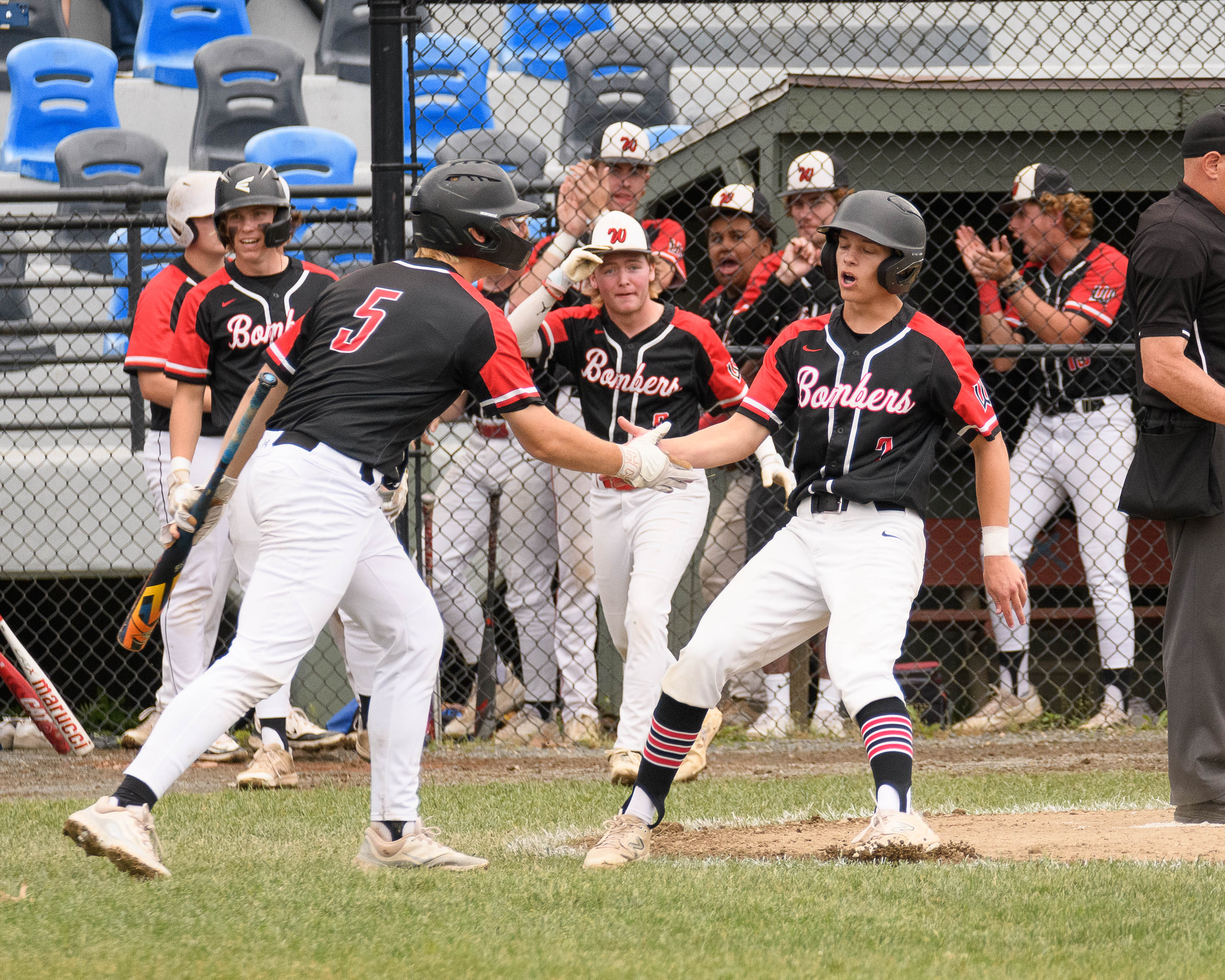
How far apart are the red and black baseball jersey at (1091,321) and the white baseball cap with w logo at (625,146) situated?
6.50 feet

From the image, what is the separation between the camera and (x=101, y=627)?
8.59 m

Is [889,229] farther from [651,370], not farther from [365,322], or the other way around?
[651,370]

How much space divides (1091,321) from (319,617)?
4.33 meters

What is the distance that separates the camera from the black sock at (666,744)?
402cm

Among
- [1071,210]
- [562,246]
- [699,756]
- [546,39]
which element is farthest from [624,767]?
[546,39]

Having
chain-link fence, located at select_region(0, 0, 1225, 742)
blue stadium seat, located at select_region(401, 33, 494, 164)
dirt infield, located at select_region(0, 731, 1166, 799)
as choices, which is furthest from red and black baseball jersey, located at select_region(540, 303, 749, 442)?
blue stadium seat, located at select_region(401, 33, 494, 164)

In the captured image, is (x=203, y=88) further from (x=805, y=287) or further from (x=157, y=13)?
(x=805, y=287)

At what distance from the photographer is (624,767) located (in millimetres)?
5504

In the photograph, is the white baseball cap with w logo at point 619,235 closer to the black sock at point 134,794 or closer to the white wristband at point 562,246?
the white wristband at point 562,246

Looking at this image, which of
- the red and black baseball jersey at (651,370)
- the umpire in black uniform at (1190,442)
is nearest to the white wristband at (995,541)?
the umpire in black uniform at (1190,442)

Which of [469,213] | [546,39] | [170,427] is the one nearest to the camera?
[469,213]

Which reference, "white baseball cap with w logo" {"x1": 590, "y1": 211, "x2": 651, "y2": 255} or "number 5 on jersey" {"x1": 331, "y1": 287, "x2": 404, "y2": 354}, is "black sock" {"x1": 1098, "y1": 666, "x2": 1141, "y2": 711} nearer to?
"white baseball cap with w logo" {"x1": 590, "y1": 211, "x2": 651, "y2": 255}

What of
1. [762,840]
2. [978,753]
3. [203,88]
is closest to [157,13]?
[203,88]

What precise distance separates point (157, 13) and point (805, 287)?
747 cm
